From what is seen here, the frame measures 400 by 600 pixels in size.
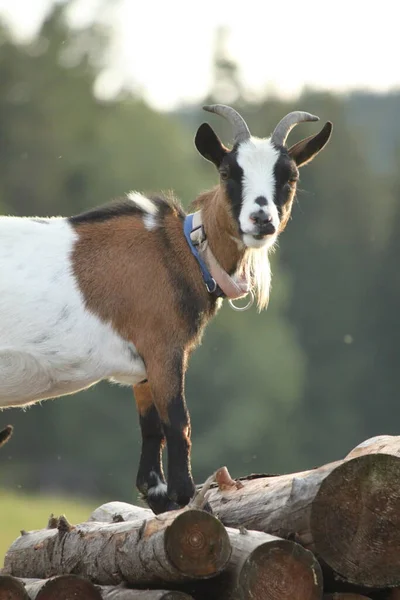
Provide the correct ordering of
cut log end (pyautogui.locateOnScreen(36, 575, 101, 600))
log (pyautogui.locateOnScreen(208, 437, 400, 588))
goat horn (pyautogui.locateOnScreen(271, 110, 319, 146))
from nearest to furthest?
log (pyautogui.locateOnScreen(208, 437, 400, 588)) → cut log end (pyautogui.locateOnScreen(36, 575, 101, 600)) → goat horn (pyautogui.locateOnScreen(271, 110, 319, 146))

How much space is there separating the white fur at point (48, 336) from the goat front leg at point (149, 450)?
0.48 meters

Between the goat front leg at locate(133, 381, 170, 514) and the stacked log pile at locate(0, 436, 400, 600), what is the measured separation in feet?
3.37

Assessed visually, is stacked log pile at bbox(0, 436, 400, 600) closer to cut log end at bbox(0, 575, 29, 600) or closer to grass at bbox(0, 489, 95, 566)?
cut log end at bbox(0, 575, 29, 600)

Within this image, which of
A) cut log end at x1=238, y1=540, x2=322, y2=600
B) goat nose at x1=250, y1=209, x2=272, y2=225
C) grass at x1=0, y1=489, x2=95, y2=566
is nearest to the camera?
cut log end at x1=238, y1=540, x2=322, y2=600

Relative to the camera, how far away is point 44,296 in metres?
8.80

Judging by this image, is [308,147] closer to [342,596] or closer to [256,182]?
[256,182]

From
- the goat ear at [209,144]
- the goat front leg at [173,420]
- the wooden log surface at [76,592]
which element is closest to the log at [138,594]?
the wooden log surface at [76,592]

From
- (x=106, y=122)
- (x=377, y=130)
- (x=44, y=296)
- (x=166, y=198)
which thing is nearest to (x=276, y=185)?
(x=166, y=198)

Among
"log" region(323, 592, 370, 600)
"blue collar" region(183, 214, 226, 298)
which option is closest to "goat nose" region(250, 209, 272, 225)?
"blue collar" region(183, 214, 226, 298)

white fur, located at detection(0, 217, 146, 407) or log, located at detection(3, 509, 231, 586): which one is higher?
white fur, located at detection(0, 217, 146, 407)

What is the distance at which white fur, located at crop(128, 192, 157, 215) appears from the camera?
30.4 ft

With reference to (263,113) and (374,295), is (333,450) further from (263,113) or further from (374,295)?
(263,113)

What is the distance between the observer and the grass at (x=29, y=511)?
1256 inches

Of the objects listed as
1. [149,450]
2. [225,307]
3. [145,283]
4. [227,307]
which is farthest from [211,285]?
[227,307]
